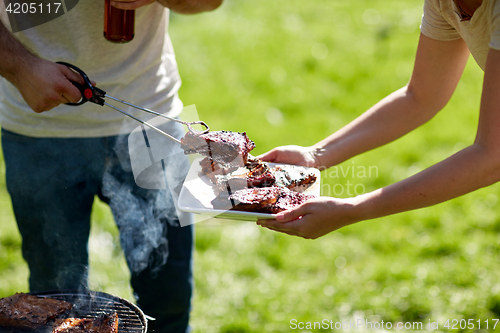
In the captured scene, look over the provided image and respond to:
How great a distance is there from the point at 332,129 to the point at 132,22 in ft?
10.2

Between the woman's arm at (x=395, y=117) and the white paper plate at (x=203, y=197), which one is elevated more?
the woman's arm at (x=395, y=117)

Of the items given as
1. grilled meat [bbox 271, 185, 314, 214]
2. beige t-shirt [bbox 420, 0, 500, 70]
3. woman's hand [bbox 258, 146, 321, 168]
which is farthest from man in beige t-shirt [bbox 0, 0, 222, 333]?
beige t-shirt [bbox 420, 0, 500, 70]

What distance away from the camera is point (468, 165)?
1.76 meters

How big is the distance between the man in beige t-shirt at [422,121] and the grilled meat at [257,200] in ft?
0.22

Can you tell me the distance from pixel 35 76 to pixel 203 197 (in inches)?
33.9

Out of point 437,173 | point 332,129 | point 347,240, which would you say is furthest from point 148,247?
point 332,129

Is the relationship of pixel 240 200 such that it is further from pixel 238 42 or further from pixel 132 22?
pixel 238 42

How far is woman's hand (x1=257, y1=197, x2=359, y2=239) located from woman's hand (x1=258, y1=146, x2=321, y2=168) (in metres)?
0.49

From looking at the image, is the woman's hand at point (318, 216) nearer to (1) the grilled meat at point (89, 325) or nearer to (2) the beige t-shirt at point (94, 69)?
(1) the grilled meat at point (89, 325)

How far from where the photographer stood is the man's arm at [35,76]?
6.43ft

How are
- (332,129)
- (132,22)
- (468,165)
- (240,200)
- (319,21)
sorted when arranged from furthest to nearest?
(319,21), (332,129), (132,22), (240,200), (468,165)
